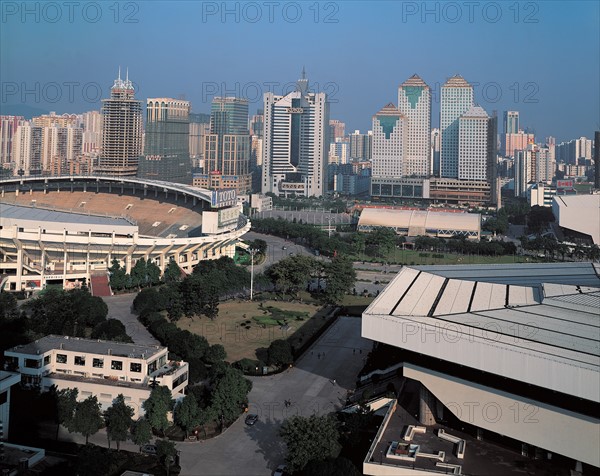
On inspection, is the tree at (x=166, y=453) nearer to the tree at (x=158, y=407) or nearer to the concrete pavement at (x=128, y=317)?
the tree at (x=158, y=407)

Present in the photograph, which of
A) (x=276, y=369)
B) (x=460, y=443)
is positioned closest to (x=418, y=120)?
(x=276, y=369)

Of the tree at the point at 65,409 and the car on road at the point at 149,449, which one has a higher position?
the tree at the point at 65,409

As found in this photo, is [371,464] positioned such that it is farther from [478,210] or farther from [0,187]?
[478,210]

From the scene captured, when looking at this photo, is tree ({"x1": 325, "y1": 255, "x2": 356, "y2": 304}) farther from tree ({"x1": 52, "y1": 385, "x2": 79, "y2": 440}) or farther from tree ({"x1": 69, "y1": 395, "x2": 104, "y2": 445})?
tree ({"x1": 69, "y1": 395, "x2": 104, "y2": 445})

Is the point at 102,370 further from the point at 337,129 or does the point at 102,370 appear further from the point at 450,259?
the point at 337,129

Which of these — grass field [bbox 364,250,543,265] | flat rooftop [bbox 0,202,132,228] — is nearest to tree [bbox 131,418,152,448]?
flat rooftop [bbox 0,202,132,228]

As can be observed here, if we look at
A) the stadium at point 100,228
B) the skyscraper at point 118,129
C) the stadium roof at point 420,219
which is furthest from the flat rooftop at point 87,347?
the skyscraper at point 118,129
